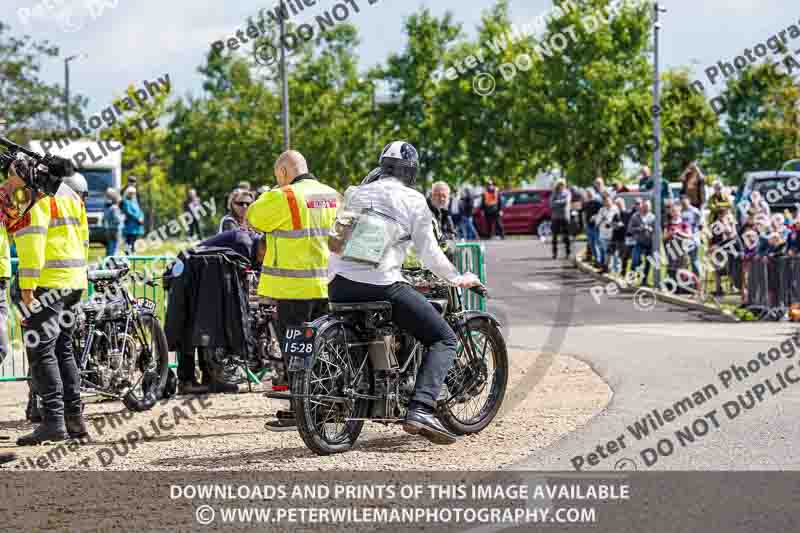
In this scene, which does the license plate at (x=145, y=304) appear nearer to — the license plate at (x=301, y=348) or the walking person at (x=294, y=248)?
the walking person at (x=294, y=248)

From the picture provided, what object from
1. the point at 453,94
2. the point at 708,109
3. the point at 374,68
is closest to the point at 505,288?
the point at 453,94

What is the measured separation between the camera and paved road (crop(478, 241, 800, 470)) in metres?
7.52

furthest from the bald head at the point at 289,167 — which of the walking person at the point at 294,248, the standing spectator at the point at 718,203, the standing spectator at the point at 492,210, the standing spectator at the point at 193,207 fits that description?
the standing spectator at the point at 492,210

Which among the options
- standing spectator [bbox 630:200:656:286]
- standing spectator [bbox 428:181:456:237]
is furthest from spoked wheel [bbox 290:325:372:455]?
standing spectator [bbox 630:200:656:286]

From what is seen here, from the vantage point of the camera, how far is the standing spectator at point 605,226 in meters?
27.3

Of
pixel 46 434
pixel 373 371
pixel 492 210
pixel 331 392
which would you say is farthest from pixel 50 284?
pixel 492 210

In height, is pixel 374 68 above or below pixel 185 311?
above

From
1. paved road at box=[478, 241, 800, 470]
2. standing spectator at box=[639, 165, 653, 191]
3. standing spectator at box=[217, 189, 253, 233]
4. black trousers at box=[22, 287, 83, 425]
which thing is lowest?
paved road at box=[478, 241, 800, 470]

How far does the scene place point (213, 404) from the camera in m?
10.8

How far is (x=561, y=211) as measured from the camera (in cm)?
3112

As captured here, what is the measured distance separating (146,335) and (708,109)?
6260 centimetres

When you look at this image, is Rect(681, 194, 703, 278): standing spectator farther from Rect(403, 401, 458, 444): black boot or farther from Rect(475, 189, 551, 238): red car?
Rect(403, 401, 458, 444): black boot

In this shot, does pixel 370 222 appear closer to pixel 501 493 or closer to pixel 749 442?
pixel 501 493

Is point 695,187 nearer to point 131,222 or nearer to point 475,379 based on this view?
point 131,222
